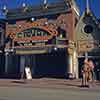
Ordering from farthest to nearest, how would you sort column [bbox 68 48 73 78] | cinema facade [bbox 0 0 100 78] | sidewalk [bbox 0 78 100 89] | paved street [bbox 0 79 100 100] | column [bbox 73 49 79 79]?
cinema facade [bbox 0 0 100 78]
column [bbox 73 49 79 79]
column [bbox 68 48 73 78]
sidewalk [bbox 0 78 100 89]
paved street [bbox 0 79 100 100]

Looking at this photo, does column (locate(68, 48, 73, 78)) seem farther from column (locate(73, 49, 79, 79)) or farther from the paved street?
the paved street

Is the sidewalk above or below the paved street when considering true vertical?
above

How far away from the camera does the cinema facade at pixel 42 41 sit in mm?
33594

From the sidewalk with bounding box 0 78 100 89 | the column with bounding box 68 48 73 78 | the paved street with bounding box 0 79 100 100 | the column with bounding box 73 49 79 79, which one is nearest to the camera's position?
the paved street with bounding box 0 79 100 100

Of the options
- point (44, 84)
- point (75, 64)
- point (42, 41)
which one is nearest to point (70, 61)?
point (75, 64)

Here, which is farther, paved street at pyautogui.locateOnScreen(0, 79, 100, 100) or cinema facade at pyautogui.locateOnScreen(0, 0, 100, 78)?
cinema facade at pyautogui.locateOnScreen(0, 0, 100, 78)

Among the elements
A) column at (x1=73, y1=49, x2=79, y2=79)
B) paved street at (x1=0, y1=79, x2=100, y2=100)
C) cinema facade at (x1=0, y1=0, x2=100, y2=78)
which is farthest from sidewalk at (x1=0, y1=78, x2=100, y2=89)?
column at (x1=73, y1=49, x2=79, y2=79)

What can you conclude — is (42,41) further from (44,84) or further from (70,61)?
(44,84)

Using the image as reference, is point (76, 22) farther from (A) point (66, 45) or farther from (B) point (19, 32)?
(B) point (19, 32)

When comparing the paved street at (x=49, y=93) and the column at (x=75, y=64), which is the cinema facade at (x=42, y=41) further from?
the paved street at (x=49, y=93)

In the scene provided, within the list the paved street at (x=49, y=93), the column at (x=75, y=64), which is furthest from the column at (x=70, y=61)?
the paved street at (x=49, y=93)

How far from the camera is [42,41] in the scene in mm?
34875

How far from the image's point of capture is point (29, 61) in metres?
35.9

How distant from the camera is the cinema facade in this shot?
3359cm
